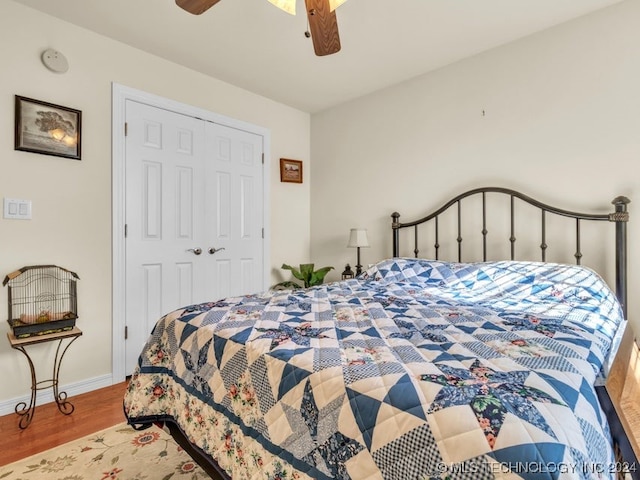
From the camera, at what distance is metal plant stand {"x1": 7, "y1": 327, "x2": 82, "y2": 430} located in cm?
196

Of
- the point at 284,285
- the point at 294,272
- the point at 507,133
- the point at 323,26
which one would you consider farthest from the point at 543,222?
the point at 284,285

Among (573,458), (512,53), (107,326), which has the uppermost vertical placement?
(512,53)

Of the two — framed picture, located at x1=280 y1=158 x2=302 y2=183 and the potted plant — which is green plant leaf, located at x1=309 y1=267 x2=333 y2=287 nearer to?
the potted plant

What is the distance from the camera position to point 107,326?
2.52 metres

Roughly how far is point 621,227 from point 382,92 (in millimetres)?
2248

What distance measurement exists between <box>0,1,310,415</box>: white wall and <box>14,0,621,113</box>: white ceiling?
15cm

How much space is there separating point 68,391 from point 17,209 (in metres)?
1.26

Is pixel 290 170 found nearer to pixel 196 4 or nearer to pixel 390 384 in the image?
pixel 196 4

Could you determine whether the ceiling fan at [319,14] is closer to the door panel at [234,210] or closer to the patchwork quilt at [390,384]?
the patchwork quilt at [390,384]

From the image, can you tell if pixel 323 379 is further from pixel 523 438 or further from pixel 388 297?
pixel 388 297

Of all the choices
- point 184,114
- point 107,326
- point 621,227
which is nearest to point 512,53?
point 621,227

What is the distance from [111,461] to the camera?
1.68m

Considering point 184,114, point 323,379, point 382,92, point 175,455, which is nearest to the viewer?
point 323,379

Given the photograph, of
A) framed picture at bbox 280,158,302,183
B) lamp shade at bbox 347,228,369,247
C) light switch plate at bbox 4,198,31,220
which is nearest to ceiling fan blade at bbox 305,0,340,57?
lamp shade at bbox 347,228,369,247
